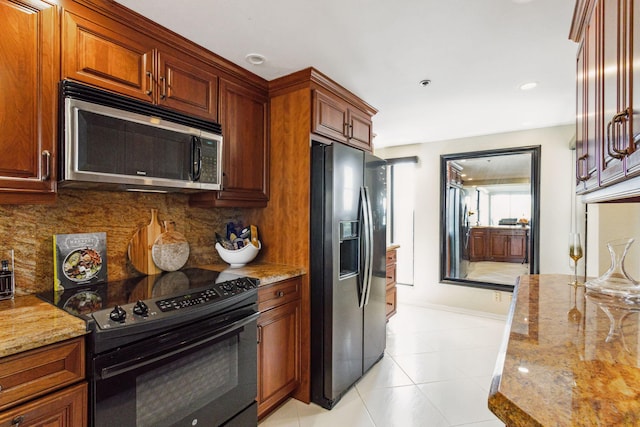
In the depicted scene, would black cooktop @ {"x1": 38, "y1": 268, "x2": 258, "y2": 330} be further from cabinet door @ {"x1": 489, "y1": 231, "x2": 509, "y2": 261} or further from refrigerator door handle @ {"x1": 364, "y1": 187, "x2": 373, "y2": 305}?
cabinet door @ {"x1": 489, "y1": 231, "x2": 509, "y2": 261}

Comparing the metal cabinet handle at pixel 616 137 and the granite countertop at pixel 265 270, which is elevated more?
the metal cabinet handle at pixel 616 137

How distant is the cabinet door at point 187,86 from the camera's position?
1.83 m

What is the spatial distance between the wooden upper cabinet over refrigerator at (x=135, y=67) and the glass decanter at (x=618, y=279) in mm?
2365

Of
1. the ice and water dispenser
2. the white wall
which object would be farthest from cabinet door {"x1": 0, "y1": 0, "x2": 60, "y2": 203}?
the white wall

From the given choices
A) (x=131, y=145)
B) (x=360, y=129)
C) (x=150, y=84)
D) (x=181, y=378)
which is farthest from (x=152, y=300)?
(x=360, y=129)

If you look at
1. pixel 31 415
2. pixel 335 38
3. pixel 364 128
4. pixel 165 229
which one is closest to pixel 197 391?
pixel 31 415

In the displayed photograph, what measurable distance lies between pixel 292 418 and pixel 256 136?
1983mm

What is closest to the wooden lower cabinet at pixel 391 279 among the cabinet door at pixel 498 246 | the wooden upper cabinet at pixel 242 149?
the cabinet door at pixel 498 246

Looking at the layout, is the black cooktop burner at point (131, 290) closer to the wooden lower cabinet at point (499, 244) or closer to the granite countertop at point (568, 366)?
the granite countertop at point (568, 366)

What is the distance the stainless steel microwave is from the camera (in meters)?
1.42

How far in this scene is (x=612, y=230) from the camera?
8.48ft

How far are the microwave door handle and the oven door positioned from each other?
0.85 meters

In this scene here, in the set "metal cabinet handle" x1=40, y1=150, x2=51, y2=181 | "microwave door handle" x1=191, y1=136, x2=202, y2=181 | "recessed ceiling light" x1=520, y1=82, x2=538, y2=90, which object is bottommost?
"metal cabinet handle" x1=40, y1=150, x2=51, y2=181

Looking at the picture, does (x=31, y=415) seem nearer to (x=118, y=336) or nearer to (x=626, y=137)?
(x=118, y=336)
